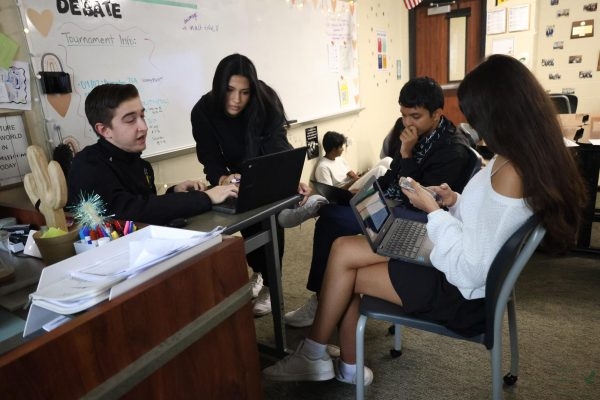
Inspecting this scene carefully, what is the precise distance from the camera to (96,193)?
1.33m

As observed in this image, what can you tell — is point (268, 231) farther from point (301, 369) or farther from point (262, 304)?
point (262, 304)

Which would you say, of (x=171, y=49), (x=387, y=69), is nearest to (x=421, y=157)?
(x=171, y=49)

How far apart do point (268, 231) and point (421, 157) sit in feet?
2.45

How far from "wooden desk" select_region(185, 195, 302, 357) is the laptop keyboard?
1.21 ft

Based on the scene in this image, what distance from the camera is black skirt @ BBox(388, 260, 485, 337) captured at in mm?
1157

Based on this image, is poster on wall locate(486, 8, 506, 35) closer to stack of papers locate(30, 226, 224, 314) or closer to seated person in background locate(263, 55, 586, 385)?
seated person in background locate(263, 55, 586, 385)

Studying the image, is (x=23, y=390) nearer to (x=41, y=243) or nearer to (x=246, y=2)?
(x=41, y=243)

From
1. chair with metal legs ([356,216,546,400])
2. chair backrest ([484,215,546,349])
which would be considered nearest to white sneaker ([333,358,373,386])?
chair with metal legs ([356,216,546,400])

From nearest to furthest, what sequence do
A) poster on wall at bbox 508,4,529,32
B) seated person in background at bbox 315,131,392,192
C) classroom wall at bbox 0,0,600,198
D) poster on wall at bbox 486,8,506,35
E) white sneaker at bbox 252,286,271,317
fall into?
white sneaker at bbox 252,286,271,317, seated person in background at bbox 315,131,392,192, classroom wall at bbox 0,0,600,198, poster on wall at bbox 508,4,529,32, poster on wall at bbox 486,8,506,35

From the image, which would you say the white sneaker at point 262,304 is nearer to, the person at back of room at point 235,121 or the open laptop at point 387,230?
the person at back of room at point 235,121

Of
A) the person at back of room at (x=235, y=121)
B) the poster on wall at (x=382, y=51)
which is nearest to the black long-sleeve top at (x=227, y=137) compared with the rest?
the person at back of room at (x=235, y=121)

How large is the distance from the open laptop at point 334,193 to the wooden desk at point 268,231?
21cm

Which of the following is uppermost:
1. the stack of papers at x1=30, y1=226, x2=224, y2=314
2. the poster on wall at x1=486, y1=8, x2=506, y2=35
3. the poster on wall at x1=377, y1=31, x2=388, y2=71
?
the poster on wall at x1=486, y1=8, x2=506, y2=35

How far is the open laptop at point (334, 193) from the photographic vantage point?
172 centimetres
